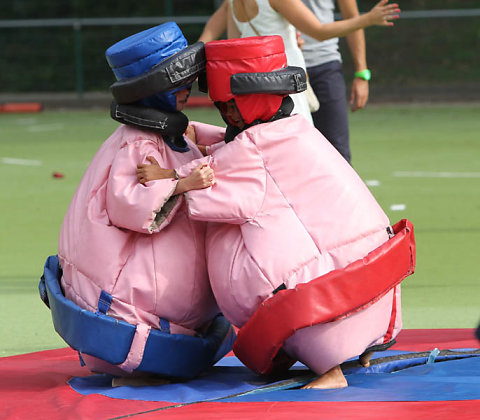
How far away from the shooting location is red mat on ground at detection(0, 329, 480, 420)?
3.79m

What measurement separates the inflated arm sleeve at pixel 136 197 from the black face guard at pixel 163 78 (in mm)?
204

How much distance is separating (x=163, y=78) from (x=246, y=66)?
31 cm

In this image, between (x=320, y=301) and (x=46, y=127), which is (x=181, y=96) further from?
(x=46, y=127)

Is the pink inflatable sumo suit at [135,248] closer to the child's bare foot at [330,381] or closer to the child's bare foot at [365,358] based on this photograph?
the child's bare foot at [330,381]

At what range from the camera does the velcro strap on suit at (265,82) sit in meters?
4.21

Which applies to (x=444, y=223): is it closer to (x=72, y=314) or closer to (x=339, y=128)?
(x=339, y=128)

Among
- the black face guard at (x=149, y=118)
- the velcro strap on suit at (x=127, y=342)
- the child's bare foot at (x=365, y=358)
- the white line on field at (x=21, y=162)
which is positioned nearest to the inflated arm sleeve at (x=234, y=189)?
the black face guard at (x=149, y=118)

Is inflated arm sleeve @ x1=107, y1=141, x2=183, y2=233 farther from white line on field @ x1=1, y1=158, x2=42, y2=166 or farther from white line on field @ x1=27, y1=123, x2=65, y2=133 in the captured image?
white line on field @ x1=27, y1=123, x2=65, y2=133

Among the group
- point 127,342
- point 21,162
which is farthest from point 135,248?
point 21,162

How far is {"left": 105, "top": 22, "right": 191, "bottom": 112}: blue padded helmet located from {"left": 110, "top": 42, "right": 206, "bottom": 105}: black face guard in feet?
0.10

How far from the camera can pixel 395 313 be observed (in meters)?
Answer: 4.33

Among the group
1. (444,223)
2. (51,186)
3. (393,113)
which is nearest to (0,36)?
(393,113)

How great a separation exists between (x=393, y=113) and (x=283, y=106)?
13.1 metres

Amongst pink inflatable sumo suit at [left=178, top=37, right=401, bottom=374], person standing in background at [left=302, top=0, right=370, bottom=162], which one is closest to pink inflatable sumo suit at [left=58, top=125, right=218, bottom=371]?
pink inflatable sumo suit at [left=178, top=37, right=401, bottom=374]
